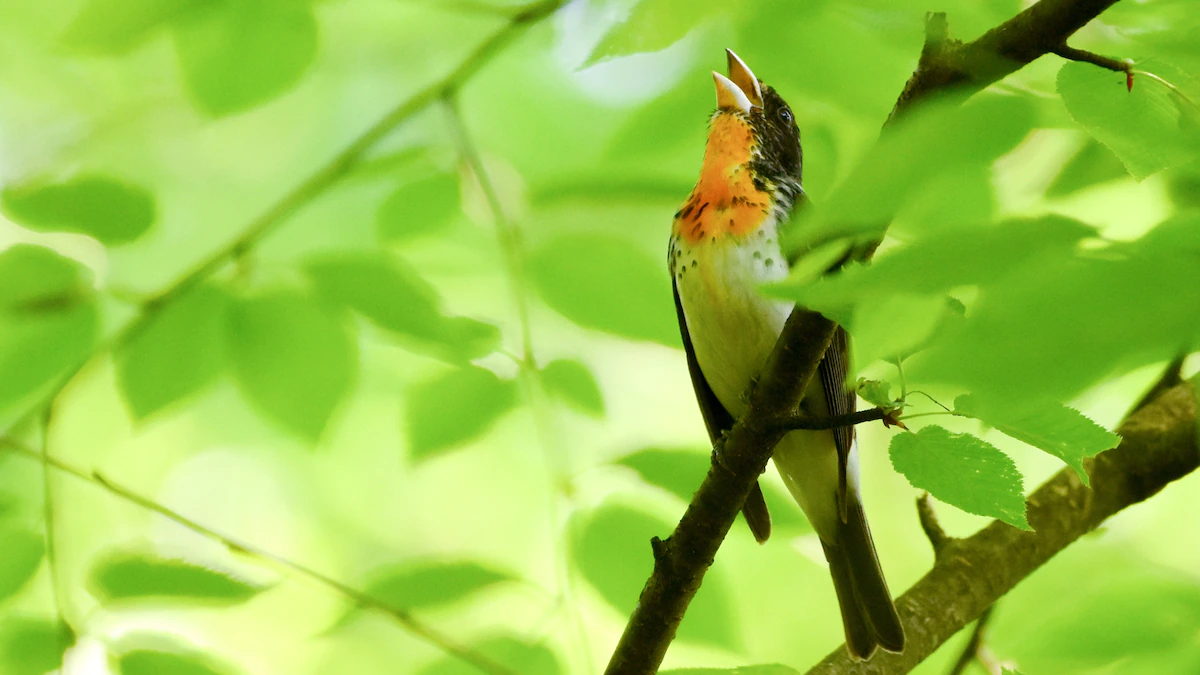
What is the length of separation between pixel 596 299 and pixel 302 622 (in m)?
1.19

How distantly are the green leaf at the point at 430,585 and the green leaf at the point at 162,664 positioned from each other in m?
0.30

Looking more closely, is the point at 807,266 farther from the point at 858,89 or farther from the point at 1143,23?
the point at 858,89

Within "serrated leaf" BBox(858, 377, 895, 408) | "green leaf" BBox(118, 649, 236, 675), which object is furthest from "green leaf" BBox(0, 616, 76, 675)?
"serrated leaf" BBox(858, 377, 895, 408)

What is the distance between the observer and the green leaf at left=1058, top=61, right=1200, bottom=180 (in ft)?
2.84

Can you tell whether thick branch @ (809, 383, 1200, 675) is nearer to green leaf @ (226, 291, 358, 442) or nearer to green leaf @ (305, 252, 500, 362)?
green leaf @ (305, 252, 500, 362)

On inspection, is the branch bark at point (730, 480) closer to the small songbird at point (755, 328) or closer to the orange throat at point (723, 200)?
the small songbird at point (755, 328)

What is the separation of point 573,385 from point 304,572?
603 millimetres

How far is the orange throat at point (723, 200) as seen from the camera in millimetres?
2408

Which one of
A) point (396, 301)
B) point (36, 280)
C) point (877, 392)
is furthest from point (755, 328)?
point (36, 280)

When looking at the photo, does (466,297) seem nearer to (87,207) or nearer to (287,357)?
(287,357)

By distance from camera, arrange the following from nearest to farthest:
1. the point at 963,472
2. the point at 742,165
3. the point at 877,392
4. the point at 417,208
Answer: the point at 963,472, the point at 877,392, the point at 417,208, the point at 742,165

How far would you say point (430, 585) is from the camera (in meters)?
1.84

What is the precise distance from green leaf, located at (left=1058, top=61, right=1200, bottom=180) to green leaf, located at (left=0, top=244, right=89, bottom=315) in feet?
5.28

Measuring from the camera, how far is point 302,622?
2.45 metres
